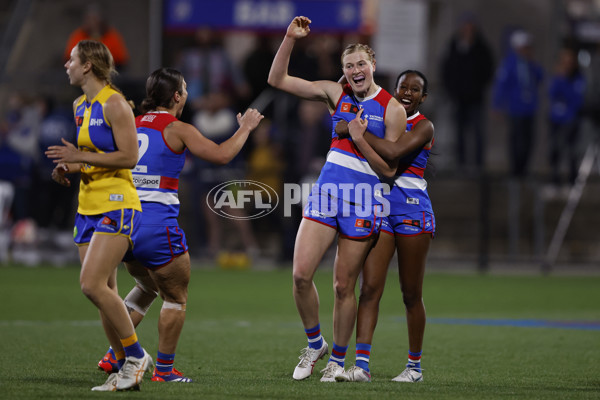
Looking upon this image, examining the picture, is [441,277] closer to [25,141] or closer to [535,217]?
[535,217]

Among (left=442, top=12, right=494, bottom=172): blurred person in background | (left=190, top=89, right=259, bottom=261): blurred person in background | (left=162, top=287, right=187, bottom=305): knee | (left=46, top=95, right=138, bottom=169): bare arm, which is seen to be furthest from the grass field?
(left=442, top=12, right=494, bottom=172): blurred person in background

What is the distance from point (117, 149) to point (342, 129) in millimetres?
1773

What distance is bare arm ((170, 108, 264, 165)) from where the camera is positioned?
295 inches

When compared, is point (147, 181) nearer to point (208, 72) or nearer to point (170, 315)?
point (170, 315)

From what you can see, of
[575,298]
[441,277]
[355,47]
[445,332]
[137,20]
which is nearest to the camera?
[355,47]

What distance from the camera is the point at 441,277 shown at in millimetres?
19250

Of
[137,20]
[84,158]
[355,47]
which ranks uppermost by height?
[137,20]

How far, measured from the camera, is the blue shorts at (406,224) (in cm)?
811

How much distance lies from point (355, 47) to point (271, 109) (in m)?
13.4

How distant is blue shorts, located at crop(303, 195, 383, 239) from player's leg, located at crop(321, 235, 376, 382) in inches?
2.5

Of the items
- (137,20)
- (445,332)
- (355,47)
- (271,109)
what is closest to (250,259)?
(271,109)

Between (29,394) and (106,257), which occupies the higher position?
(106,257)

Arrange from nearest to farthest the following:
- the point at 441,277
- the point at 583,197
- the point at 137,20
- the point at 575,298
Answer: the point at 575,298 < the point at 441,277 < the point at 583,197 < the point at 137,20

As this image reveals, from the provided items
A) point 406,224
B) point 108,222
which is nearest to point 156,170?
point 108,222
